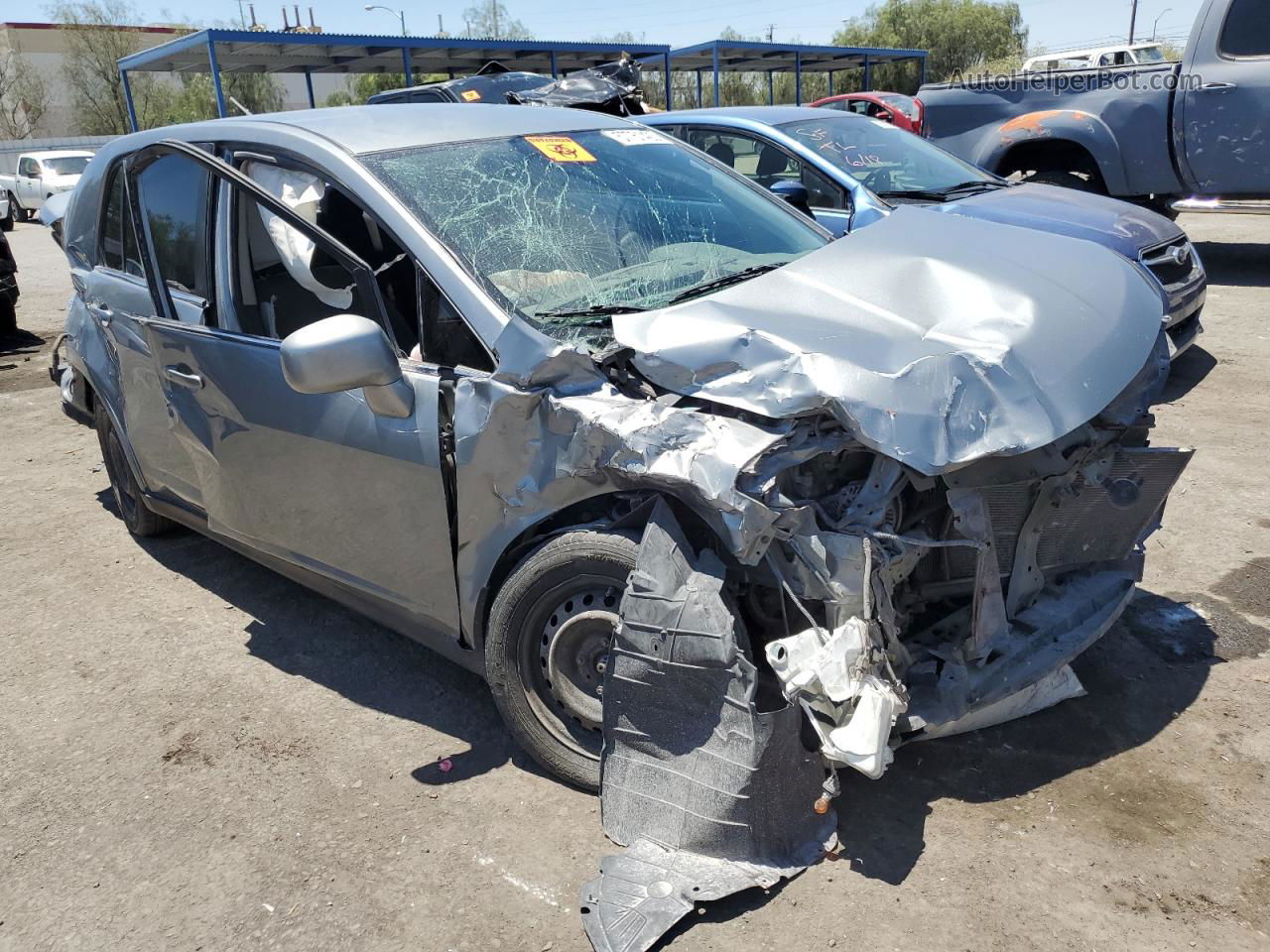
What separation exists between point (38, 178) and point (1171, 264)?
85.5ft

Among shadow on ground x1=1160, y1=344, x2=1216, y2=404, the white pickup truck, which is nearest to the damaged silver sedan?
shadow on ground x1=1160, y1=344, x2=1216, y2=404

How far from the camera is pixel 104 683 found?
152 inches

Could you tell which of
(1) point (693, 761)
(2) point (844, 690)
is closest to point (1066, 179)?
(2) point (844, 690)

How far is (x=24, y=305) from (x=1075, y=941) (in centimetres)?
1389

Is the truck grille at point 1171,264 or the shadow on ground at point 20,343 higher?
the truck grille at point 1171,264

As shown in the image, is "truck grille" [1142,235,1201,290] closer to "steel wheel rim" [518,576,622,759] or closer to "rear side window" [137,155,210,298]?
"steel wheel rim" [518,576,622,759]

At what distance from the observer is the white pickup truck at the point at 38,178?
79.9 feet

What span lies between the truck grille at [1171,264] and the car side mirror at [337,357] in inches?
198

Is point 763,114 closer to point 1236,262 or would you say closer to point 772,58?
point 1236,262

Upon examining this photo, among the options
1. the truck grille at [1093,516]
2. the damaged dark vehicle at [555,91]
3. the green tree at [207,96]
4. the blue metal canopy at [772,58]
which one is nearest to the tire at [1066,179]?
the damaged dark vehicle at [555,91]

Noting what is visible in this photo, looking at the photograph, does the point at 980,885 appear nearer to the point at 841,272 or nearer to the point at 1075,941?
the point at 1075,941

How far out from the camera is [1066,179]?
967 centimetres

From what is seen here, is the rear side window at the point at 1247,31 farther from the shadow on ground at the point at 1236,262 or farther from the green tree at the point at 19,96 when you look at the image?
the green tree at the point at 19,96

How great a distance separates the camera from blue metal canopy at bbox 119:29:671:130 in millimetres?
18047
